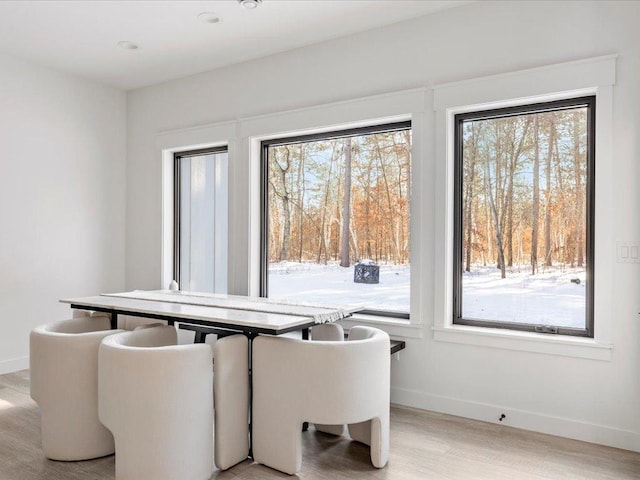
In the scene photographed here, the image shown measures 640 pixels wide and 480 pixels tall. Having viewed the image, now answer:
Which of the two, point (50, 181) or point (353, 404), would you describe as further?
point (50, 181)

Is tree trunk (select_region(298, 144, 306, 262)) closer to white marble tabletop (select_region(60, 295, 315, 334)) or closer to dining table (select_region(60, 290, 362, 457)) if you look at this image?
dining table (select_region(60, 290, 362, 457))

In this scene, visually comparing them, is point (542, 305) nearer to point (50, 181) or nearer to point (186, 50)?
point (186, 50)

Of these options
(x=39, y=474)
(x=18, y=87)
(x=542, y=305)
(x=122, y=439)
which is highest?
(x=18, y=87)

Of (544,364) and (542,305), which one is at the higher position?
(542,305)

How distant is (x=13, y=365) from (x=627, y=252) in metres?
4.62

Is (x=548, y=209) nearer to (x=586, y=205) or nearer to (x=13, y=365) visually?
(x=586, y=205)

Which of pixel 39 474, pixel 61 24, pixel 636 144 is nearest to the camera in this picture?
pixel 39 474

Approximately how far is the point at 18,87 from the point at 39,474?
3.32m

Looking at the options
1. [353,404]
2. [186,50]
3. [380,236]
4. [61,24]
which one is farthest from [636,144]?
[61,24]

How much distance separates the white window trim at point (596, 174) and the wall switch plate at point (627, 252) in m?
0.03

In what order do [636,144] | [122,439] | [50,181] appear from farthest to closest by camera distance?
[50,181] < [636,144] < [122,439]

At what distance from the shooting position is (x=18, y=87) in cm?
426

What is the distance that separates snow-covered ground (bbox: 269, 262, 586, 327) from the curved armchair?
1.71 meters

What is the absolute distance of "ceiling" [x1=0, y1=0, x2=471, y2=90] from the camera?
3268 mm
